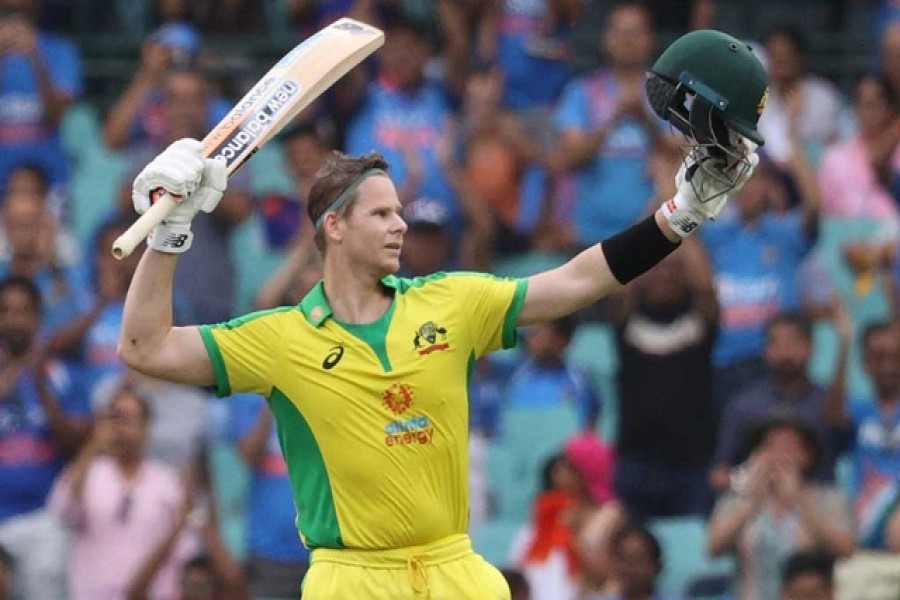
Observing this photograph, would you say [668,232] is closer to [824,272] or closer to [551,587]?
[551,587]

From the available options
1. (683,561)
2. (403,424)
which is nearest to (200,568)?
(683,561)

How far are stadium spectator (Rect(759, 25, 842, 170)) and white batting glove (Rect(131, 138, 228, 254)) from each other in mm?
6217

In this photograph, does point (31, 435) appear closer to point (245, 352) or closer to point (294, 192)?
point (294, 192)

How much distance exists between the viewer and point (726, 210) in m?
12.0

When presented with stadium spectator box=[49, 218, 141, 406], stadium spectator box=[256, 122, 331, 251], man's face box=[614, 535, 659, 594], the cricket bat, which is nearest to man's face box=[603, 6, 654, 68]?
stadium spectator box=[256, 122, 331, 251]

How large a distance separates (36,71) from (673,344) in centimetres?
468

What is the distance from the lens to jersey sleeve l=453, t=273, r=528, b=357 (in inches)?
277

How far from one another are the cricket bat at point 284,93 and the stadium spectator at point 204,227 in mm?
4737

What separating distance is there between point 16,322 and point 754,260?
4.26m

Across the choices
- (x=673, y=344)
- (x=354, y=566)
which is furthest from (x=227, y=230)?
(x=354, y=566)

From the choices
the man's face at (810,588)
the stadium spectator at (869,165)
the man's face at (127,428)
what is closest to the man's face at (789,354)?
the man's face at (810,588)

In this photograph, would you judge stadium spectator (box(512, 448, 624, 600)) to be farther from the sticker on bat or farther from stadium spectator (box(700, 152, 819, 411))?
the sticker on bat

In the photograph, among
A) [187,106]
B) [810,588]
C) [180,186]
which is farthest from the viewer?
[187,106]

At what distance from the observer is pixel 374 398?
6.91m
